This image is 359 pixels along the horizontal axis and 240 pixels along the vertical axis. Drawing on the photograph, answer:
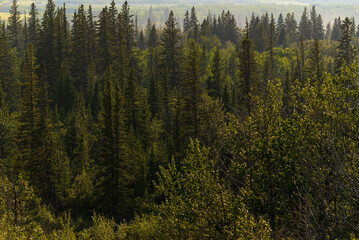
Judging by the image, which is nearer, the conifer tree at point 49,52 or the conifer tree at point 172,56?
the conifer tree at point 172,56

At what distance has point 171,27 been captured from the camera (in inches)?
2776

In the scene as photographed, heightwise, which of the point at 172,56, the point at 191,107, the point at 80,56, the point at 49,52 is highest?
the point at 49,52

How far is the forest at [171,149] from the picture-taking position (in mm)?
12742

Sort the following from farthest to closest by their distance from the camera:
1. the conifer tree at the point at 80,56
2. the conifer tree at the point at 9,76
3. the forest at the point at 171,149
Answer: the conifer tree at the point at 80,56 → the conifer tree at the point at 9,76 → the forest at the point at 171,149

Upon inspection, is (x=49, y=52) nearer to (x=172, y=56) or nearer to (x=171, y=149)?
(x=172, y=56)

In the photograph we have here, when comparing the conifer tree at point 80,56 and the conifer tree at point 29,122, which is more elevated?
the conifer tree at point 80,56

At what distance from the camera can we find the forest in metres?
12.7

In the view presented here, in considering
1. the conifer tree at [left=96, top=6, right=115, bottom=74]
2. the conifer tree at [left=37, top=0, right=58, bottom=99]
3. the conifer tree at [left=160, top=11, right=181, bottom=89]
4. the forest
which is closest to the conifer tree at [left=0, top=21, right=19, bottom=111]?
the forest

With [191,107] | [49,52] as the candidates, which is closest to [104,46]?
[49,52]

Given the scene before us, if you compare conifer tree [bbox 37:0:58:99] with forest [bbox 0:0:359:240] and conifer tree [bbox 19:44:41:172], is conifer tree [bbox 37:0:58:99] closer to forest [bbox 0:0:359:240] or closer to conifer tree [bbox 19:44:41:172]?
forest [bbox 0:0:359:240]

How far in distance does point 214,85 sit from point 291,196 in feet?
163

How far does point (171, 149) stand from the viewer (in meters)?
40.4

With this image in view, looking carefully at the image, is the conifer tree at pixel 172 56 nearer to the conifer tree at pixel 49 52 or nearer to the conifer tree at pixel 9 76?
the conifer tree at pixel 49 52

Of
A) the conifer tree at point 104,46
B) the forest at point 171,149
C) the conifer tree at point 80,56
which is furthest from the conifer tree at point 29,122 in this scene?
the conifer tree at point 104,46
